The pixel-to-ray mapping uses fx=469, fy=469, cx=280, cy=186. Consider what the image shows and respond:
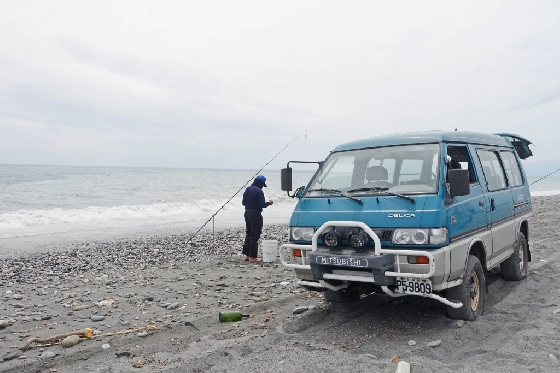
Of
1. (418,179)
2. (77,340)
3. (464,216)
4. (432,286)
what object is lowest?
(77,340)

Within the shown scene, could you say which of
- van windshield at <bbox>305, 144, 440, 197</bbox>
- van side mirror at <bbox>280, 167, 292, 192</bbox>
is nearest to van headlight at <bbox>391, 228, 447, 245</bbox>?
van windshield at <bbox>305, 144, 440, 197</bbox>

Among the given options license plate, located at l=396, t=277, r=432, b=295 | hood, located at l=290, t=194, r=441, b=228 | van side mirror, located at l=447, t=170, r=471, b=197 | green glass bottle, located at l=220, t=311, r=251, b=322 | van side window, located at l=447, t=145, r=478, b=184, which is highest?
van side window, located at l=447, t=145, r=478, b=184

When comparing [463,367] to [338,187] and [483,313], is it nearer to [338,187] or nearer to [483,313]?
[483,313]

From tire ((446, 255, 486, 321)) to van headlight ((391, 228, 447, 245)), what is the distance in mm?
807

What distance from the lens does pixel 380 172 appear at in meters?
5.95

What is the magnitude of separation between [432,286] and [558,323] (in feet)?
5.96

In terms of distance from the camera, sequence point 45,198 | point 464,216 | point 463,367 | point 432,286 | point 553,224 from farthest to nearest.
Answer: point 45,198
point 553,224
point 464,216
point 432,286
point 463,367

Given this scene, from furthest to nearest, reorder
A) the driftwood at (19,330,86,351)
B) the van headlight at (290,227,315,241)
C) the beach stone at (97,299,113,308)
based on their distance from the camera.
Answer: the beach stone at (97,299,113,308)
the van headlight at (290,227,315,241)
the driftwood at (19,330,86,351)

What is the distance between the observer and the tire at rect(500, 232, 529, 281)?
757 cm

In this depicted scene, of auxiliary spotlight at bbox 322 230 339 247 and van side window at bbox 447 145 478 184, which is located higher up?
van side window at bbox 447 145 478 184

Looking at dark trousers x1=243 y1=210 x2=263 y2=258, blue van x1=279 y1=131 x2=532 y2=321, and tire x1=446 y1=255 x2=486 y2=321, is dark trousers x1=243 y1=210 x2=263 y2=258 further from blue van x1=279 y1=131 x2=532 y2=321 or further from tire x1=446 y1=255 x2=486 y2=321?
tire x1=446 y1=255 x2=486 y2=321

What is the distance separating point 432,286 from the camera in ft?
16.4

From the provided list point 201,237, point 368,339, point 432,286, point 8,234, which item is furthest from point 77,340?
point 8,234

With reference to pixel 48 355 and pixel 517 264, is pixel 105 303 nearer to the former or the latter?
pixel 48 355
